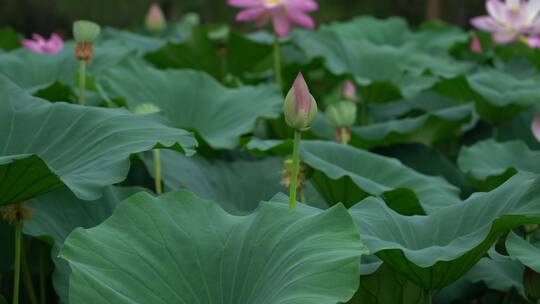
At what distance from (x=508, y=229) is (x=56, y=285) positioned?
64 cm

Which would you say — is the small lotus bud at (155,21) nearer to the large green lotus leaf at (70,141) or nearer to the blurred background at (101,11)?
the large green lotus leaf at (70,141)

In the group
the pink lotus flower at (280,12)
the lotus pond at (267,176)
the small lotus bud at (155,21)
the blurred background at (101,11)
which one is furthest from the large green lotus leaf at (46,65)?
the blurred background at (101,11)

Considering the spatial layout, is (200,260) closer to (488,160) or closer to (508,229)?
(508,229)

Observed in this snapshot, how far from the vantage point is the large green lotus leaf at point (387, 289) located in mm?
1494

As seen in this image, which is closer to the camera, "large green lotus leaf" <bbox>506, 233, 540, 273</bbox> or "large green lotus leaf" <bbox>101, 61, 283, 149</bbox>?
"large green lotus leaf" <bbox>506, 233, 540, 273</bbox>

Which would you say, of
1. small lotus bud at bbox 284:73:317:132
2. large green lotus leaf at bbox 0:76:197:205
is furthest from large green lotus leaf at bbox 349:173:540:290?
large green lotus leaf at bbox 0:76:197:205

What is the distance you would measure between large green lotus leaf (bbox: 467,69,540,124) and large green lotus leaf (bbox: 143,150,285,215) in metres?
0.58

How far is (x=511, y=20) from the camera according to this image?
2990 millimetres

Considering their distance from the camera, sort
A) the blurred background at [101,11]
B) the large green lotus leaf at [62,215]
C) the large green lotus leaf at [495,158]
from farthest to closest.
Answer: the blurred background at [101,11] → the large green lotus leaf at [495,158] → the large green lotus leaf at [62,215]

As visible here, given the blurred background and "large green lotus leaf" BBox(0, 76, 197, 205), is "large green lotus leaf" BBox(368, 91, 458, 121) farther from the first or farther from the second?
the blurred background

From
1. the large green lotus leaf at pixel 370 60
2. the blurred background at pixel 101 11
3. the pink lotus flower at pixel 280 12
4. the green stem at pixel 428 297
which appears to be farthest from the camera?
the blurred background at pixel 101 11

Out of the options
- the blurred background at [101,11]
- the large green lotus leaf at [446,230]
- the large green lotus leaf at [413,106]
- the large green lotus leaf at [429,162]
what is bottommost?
the blurred background at [101,11]

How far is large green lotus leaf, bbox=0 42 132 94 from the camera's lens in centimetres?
242

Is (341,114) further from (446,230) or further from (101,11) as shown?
(101,11)
